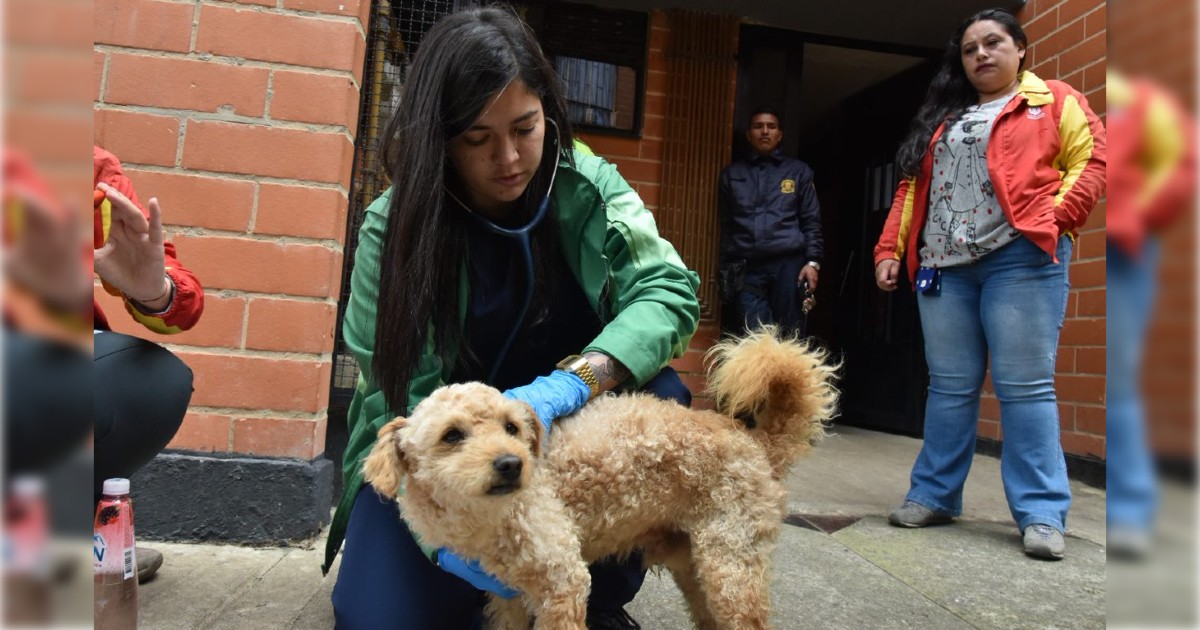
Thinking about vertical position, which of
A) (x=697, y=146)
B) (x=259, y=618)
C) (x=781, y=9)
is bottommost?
(x=259, y=618)

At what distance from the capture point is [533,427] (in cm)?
150

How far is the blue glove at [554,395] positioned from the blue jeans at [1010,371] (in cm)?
191

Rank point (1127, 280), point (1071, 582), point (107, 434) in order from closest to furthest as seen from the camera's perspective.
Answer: point (1127, 280), point (107, 434), point (1071, 582)

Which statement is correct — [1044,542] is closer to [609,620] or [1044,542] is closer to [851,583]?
[851,583]

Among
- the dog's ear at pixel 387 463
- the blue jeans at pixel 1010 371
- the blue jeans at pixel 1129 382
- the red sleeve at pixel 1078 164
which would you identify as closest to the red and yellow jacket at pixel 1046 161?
the red sleeve at pixel 1078 164

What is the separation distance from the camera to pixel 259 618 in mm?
1930

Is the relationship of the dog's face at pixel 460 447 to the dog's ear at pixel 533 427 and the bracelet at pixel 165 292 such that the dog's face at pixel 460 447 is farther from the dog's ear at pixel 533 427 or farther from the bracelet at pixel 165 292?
the bracelet at pixel 165 292

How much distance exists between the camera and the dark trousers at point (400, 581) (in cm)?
169

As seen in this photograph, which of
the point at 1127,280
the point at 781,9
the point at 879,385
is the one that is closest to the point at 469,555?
the point at 1127,280

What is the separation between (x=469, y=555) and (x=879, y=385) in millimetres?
5331

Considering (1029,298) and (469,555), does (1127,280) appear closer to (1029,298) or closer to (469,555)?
(469,555)

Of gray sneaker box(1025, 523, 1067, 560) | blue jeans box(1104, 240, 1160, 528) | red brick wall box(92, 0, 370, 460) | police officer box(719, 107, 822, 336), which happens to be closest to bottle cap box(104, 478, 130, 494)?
red brick wall box(92, 0, 370, 460)

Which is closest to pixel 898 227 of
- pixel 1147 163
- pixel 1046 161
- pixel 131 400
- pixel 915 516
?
pixel 1046 161

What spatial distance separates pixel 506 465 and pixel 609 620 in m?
0.84
